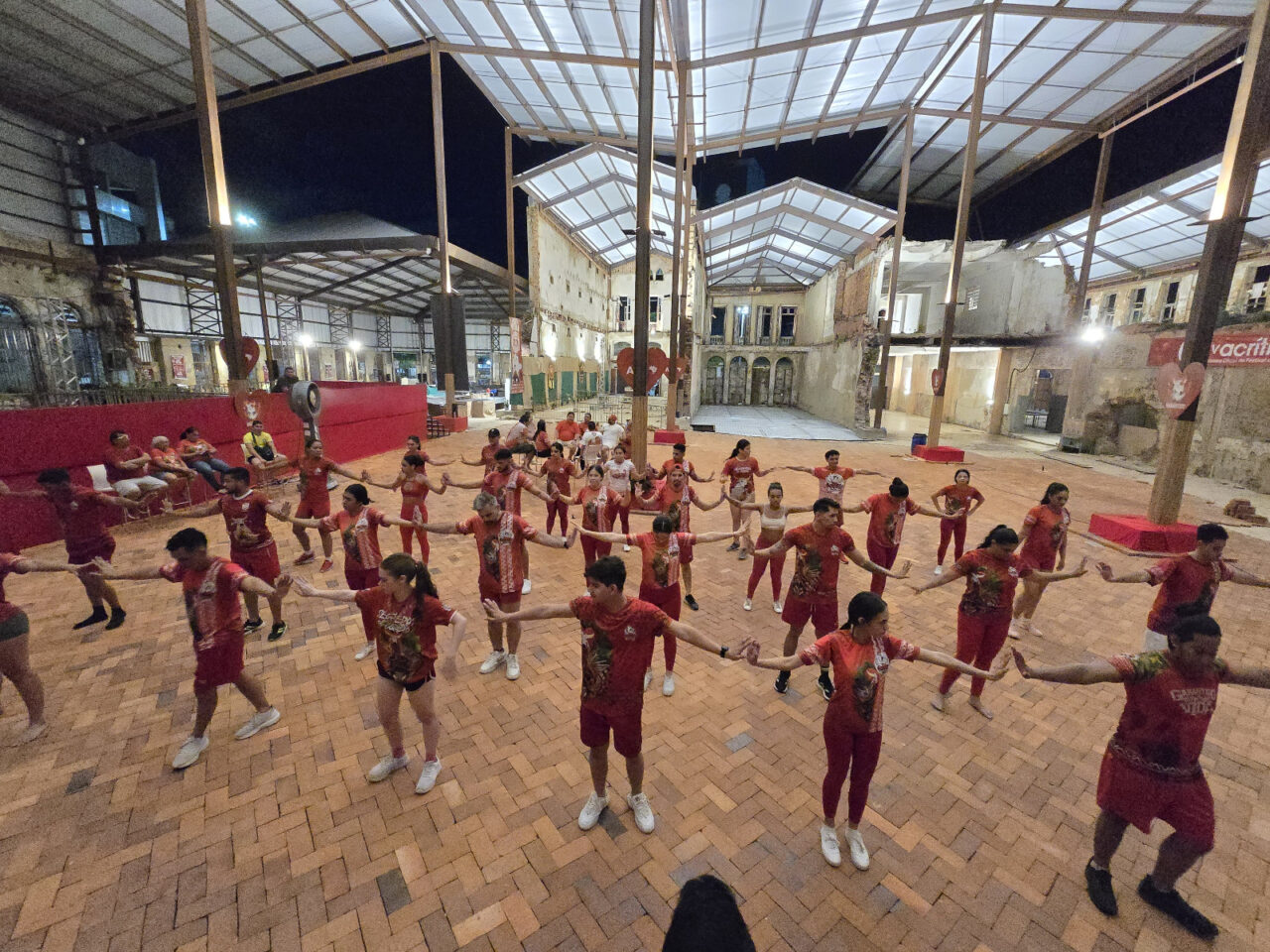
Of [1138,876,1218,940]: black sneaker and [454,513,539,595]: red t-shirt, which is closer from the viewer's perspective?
[1138,876,1218,940]: black sneaker

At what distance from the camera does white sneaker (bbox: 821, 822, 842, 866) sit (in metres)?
3.23

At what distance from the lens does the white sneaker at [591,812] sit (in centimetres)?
344

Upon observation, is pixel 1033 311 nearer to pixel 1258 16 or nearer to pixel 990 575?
pixel 1258 16

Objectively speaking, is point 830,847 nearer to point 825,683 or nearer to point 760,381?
point 825,683

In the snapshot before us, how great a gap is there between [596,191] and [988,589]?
2486 centimetres

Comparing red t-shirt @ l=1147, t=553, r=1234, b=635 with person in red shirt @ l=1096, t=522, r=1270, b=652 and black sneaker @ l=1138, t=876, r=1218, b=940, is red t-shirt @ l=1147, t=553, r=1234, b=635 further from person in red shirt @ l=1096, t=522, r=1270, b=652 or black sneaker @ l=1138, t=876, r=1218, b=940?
black sneaker @ l=1138, t=876, r=1218, b=940

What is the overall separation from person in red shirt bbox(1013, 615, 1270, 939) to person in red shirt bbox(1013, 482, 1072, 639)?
129 inches

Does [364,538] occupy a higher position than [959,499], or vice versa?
[959,499]

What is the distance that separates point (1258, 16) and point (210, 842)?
1419 cm

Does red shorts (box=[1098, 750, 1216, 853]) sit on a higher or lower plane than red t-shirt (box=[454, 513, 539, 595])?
lower

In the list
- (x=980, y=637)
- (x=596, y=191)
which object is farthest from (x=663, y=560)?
(x=596, y=191)

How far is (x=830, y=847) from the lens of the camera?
326 cm

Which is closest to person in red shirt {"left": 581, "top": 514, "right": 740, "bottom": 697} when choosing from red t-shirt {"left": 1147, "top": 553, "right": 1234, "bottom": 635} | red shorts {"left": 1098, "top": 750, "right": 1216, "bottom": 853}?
red shorts {"left": 1098, "top": 750, "right": 1216, "bottom": 853}

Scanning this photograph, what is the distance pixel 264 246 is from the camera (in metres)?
18.8
